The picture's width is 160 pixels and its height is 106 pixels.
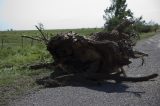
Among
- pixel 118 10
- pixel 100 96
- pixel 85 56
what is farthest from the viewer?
pixel 118 10

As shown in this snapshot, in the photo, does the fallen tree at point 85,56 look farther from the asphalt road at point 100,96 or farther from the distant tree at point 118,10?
the distant tree at point 118,10

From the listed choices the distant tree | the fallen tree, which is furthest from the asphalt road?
the distant tree

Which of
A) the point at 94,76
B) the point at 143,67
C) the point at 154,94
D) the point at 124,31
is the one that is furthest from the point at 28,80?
the point at 124,31

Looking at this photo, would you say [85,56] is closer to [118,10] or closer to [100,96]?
[100,96]

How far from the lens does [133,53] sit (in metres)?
18.6

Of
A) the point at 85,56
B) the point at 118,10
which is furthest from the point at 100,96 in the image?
the point at 118,10

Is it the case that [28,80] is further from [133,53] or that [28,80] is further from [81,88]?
[133,53]

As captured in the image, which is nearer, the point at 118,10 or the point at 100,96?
the point at 100,96

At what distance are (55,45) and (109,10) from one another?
52.2 m

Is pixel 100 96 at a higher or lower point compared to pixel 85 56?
lower

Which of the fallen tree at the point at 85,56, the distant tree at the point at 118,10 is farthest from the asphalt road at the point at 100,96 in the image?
the distant tree at the point at 118,10

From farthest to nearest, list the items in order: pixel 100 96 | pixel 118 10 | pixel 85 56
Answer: pixel 118 10 → pixel 85 56 → pixel 100 96

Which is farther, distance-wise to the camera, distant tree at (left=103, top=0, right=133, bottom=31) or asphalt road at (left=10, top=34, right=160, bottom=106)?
distant tree at (left=103, top=0, right=133, bottom=31)

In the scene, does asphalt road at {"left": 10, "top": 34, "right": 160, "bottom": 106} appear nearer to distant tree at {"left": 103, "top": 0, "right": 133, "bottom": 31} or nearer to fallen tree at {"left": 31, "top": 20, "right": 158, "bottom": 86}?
fallen tree at {"left": 31, "top": 20, "right": 158, "bottom": 86}
